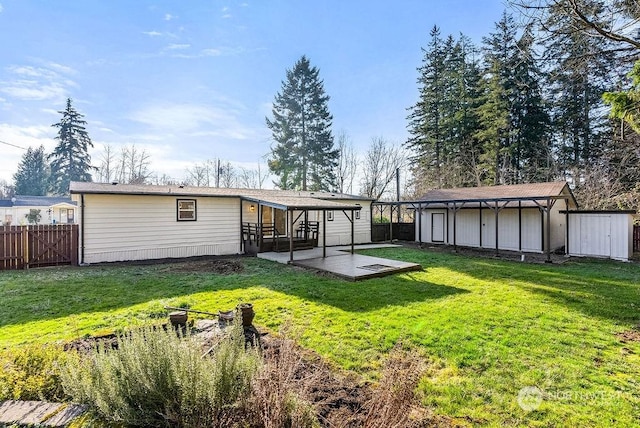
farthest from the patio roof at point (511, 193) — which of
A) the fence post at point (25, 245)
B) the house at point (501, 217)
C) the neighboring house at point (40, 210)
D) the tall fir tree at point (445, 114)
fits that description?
the neighboring house at point (40, 210)

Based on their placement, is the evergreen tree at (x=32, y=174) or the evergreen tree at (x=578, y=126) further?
the evergreen tree at (x=32, y=174)

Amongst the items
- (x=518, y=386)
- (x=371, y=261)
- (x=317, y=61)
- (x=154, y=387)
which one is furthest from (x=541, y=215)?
(x=317, y=61)

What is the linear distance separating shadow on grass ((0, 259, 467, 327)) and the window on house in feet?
9.05

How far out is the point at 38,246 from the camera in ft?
32.4

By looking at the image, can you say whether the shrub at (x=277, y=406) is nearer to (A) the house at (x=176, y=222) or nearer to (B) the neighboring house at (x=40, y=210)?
(A) the house at (x=176, y=222)

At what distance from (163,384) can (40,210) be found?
123ft

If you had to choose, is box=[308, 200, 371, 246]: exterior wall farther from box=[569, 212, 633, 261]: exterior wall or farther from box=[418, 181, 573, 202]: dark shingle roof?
box=[569, 212, 633, 261]: exterior wall

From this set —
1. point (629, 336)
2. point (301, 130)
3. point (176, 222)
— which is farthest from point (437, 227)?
point (301, 130)

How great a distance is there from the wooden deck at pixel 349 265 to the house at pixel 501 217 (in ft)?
19.3

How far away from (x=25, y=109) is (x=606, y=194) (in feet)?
119

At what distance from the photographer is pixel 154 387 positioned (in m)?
2.07

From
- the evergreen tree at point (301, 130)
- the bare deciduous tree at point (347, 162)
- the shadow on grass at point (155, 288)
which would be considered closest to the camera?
the shadow on grass at point (155, 288)

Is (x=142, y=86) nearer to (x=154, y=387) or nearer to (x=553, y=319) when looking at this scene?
(x=154, y=387)

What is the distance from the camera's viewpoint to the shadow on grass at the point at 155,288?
5.79m
